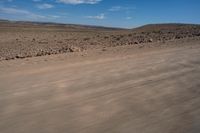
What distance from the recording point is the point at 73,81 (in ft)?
19.9

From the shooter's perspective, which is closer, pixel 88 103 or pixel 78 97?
pixel 88 103

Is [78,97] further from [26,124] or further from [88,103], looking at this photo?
[26,124]

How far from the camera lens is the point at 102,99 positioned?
4766mm

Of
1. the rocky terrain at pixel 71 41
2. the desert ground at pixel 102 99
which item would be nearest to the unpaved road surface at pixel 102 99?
the desert ground at pixel 102 99

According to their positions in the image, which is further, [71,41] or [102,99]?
[71,41]

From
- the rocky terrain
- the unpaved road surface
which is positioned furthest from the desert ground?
the rocky terrain

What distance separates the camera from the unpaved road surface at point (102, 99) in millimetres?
3754

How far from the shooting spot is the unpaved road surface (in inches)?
148

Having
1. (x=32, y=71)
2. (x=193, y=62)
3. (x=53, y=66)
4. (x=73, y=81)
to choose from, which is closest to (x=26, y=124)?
(x=73, y=81)

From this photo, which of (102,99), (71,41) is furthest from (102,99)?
(71,41)

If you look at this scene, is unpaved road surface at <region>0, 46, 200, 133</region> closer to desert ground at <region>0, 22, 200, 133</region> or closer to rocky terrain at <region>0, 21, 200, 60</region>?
desert ground at <region>0, 22, 200, 133</region>

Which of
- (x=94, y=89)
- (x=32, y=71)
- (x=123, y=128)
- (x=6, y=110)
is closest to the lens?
(x=123, y=128)

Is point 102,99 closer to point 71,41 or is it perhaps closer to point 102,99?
point 102,99

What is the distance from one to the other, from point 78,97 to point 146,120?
1.39m
